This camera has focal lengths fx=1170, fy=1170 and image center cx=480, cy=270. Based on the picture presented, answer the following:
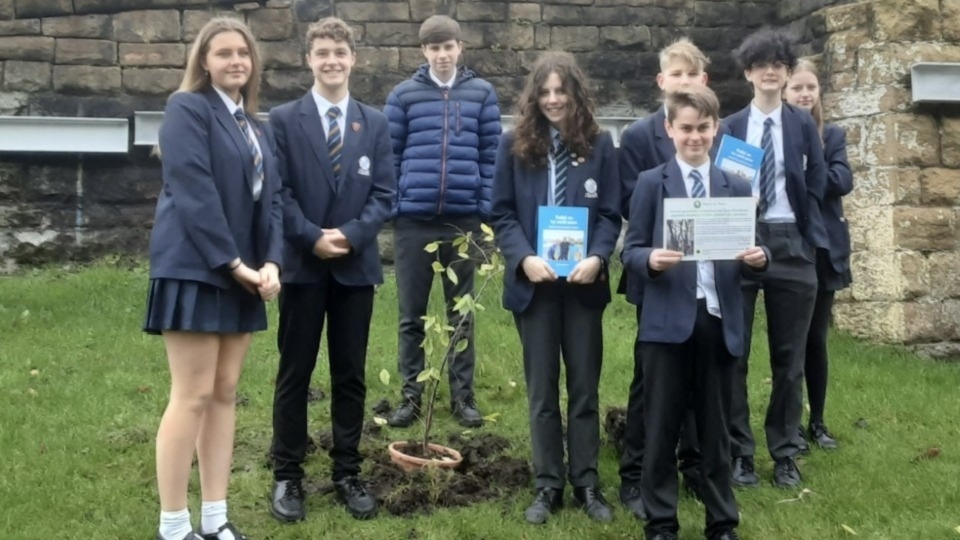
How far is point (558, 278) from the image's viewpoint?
4.88m

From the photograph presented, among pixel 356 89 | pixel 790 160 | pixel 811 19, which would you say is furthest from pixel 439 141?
pixel 811 19

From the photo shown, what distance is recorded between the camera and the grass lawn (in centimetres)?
479

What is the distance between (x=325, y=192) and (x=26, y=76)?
17.4 feet

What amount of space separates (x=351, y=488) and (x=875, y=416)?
3159mm

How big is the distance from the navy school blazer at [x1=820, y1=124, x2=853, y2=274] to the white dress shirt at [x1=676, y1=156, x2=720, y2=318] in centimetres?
149

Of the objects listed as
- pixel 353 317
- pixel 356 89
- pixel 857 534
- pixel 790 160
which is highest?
pixel 356 89

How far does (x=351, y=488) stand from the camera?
16.3 ft

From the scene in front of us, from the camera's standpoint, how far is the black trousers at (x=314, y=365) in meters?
4.88

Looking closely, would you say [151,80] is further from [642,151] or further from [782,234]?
[782,234]

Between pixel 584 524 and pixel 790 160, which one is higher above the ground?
pixel 790 160

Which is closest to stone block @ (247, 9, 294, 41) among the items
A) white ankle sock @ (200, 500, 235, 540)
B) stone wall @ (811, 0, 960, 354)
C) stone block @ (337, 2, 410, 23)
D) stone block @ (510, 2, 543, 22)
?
stone block @ (337, 2, 410, 23)

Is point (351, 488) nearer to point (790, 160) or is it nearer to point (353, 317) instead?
point (353, 317)

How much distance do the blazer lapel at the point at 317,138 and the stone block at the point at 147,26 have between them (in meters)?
4.87

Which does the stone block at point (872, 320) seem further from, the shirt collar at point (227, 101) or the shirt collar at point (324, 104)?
the shirt collar at point (227, 101)
